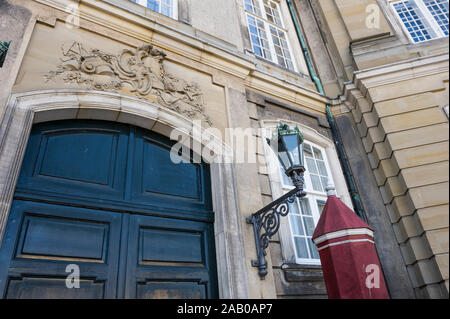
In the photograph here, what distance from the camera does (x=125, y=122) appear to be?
397 cm

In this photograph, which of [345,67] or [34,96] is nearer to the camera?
[34,96]

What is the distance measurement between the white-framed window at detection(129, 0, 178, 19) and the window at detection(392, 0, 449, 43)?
191 inches

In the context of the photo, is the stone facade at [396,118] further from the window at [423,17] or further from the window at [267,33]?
the window at [267,33]

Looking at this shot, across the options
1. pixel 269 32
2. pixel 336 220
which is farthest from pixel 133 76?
pixel 269 32

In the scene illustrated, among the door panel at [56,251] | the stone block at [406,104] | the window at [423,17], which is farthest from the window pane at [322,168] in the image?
the door panel at [56,251]

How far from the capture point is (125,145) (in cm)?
385

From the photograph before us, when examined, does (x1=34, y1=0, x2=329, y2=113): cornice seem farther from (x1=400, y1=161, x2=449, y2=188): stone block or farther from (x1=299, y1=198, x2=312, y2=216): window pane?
(x1=400, y1=161, x2=449, y2=188): stone block

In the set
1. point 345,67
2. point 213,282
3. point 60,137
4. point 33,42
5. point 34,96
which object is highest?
point 345,67

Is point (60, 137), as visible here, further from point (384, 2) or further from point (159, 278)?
point (384, 2)

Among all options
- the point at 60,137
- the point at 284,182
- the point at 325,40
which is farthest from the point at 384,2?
the point at 60,137

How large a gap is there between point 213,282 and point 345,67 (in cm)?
525

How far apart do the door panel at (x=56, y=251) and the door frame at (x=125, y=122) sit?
10.0 inches

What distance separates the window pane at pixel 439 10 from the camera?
20.6ft

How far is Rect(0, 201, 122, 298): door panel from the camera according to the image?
2678 millimetres
